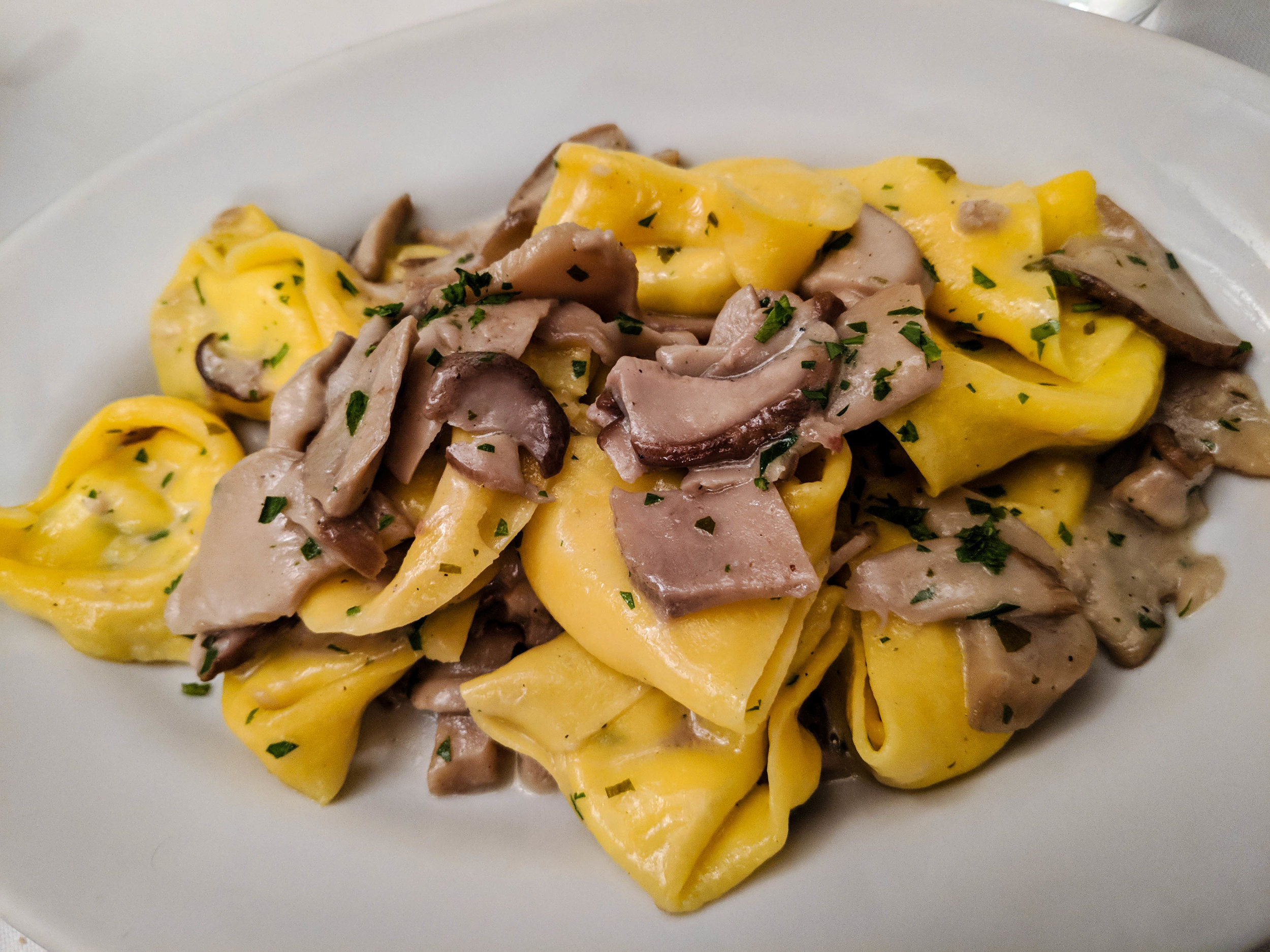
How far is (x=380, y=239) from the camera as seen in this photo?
12.1 feet

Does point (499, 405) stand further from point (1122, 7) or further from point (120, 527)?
point (1122, 7)

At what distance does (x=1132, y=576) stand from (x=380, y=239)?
Result: 3.54 meters

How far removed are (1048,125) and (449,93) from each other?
2.84 meters

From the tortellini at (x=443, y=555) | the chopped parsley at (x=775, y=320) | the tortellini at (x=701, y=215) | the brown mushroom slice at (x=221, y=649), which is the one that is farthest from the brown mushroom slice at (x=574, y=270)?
the brown mushroom slice at (x=221, y=649)

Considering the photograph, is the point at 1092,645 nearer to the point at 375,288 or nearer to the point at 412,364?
the point at 412,364

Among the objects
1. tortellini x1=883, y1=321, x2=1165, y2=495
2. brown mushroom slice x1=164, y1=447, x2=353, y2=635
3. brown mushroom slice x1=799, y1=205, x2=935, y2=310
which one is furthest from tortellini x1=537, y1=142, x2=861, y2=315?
brown mushroom slice x1=164, y1=447, x2=353, y2=635

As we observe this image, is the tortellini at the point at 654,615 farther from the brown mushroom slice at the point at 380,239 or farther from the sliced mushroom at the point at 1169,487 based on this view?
the brown mushroom slice at the point at 380,239

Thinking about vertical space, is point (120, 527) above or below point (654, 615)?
below

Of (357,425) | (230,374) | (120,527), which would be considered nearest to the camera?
(357,425)

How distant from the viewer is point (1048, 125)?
3133mm

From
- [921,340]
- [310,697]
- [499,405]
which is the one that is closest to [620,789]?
[310,697]

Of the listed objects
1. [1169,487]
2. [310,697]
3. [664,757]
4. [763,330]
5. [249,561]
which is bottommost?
[310,697]

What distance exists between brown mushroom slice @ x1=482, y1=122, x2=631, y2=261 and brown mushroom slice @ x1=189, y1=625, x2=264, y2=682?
1860 millimetres

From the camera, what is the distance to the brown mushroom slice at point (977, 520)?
A: 2439 mm
